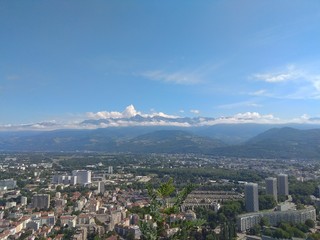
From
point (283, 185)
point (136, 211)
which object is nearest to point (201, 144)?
point (283, 185)

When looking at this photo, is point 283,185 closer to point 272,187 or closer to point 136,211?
point 272,187

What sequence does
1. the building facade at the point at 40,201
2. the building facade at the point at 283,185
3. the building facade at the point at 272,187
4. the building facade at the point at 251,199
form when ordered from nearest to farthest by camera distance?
the building facade at the point at 251,199 < the building facade at the point at 40,201 < the building facade at the point at 272,187 < the building facade at the point at 283,185

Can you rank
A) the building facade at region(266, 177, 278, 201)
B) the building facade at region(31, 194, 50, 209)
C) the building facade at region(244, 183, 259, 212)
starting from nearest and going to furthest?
the building facade at region(244, 183, 259, 212) → the building facade at region(31, 194, 50, 209) → the building facade at region(266, 177, 278, 201)

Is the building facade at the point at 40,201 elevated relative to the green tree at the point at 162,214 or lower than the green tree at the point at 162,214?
lower

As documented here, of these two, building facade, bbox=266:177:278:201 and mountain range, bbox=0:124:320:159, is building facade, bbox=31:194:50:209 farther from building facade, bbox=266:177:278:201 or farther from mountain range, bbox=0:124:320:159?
mountain range, bbox=0:124:320:159

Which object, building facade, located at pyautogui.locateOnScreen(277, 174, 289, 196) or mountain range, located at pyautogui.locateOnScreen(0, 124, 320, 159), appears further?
mountain range, located at pyautogui.locateOnScreen(0, 124, 320, 159)

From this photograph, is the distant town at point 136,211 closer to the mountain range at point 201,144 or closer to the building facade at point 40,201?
the building facade at point 40,201

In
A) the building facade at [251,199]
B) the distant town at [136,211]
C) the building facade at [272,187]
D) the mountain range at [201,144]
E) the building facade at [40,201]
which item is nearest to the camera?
the distant town at [136,211]

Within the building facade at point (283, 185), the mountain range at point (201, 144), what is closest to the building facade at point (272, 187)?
the building facade at point (283, 185)

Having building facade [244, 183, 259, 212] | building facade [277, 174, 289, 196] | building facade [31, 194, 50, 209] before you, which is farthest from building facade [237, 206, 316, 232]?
building facade [31, 194, 50, 209]

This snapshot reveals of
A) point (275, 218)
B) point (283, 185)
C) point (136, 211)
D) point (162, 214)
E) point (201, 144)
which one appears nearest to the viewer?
point (162, 214)

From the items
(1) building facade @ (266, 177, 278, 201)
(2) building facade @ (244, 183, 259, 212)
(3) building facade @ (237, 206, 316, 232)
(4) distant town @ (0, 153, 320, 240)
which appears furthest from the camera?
(1) building facade @ (266, 177, 278, 201)

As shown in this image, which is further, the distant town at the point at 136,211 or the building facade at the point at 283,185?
the building facade at the point at 283,185
